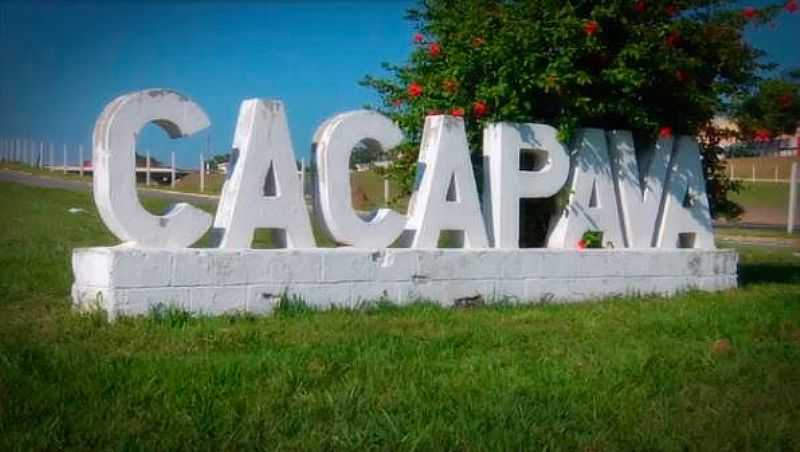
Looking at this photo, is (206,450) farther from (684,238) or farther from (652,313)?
(684,238)

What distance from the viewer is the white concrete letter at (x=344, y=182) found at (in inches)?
339

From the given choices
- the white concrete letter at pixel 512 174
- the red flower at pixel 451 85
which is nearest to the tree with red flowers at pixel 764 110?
the white concrete letter at pixel 512 174

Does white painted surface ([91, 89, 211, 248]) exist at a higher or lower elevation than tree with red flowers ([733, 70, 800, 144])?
lower

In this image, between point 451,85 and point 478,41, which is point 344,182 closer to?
point 451,85

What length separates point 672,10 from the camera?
10914mm

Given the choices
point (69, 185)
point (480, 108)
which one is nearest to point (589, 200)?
point (480, 108)

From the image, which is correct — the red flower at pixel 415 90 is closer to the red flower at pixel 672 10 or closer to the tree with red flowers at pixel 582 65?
the tree with red flowers at pixel 582 65

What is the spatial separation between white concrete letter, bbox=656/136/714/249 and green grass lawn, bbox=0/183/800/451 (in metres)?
2.23

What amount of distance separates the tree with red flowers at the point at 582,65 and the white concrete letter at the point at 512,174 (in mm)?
221

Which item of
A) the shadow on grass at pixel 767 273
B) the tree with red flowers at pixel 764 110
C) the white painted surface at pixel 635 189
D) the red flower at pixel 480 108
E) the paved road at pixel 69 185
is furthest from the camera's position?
the paved road at pixel 69 185

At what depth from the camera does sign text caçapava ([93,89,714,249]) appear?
304 inches

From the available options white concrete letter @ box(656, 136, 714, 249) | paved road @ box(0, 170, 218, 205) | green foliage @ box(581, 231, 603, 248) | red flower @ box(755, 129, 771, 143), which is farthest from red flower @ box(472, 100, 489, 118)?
paved road @ box(0, 170, 218, 205)

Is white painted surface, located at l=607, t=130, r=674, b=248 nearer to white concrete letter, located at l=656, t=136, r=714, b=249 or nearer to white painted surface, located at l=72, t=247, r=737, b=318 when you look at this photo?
white concrete letter, located at l=656, t=136, r=714, b=249

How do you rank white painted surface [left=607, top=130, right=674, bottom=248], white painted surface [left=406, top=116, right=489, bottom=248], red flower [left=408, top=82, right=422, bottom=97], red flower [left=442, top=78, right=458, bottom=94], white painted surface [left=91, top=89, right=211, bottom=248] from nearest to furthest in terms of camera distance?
1. white painted surface [left=91, top=89, right=211, bottom=248]
2. white painted surface [left=406, top=116, right=489, bottom=248]
3. red flower [left=442, top=78, right=458, bottom=94]
4. white painted surface [left=607, top=130, right=674, bottom=248]
5. red flower [left=408, top=82, right=422, bottom=97]
